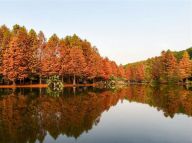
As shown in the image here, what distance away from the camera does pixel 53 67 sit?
75.7 m

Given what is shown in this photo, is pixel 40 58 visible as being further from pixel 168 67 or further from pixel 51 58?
pixel 168 67

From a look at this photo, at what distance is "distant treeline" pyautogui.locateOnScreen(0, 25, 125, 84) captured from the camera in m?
67.6

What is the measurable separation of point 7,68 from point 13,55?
11.6 ft

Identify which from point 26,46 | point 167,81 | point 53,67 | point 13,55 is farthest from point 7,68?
point 167,81

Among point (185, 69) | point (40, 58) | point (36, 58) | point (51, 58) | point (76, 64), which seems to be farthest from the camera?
point (185, 69)

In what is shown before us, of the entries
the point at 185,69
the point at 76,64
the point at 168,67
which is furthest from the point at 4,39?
the point at 185,69

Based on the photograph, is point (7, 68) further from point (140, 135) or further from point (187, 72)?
point (187, 72)

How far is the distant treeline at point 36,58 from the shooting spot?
67625 mm

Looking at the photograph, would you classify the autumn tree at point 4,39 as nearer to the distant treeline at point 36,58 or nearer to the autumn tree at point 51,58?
the distant treeline at point 36,58

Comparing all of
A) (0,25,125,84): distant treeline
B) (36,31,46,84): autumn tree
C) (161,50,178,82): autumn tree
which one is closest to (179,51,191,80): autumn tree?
(161,50,178,82): autumn tree

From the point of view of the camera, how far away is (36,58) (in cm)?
7525

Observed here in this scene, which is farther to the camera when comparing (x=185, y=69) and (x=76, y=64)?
(x=185, y=69)

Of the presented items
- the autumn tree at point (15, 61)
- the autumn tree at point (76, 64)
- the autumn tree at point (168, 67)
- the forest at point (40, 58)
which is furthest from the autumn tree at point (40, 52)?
the autumn tree at point (168, 67)

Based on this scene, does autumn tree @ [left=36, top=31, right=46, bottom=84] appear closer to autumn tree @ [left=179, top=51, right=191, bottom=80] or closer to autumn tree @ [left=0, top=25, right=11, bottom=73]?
autumn tree @ [left=0, top=25, right=11, bottom=73]
